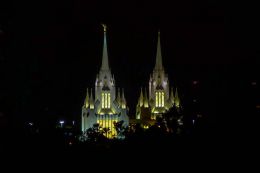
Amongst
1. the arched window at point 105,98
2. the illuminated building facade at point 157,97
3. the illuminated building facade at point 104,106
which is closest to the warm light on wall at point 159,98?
the illuminated building facade at point 157,97

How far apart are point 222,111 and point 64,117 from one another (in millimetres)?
21057

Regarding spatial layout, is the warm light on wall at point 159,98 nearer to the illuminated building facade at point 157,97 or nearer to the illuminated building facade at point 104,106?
the illuminated building facade at point 157,97

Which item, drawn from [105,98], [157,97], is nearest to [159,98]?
[157,97]

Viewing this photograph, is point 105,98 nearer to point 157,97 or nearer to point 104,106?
point 104,106

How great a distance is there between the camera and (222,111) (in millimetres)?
9648

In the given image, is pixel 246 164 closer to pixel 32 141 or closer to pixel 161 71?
pixel 32 141

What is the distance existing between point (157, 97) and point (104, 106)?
11.3ft

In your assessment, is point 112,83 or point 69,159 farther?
point 112,83

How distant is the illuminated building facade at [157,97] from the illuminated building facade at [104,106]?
3.57 ft

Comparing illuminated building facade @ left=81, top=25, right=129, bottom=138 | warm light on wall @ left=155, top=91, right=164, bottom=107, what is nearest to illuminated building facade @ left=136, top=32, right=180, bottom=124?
warm light on wall @ left=155, top=91, right=164, bottom=107

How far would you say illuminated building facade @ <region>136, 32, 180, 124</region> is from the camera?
29891 millimetres

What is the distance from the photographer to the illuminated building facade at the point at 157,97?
2989 centimetres

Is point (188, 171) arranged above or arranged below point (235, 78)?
below

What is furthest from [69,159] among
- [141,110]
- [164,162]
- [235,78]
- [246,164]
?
[141,110]
